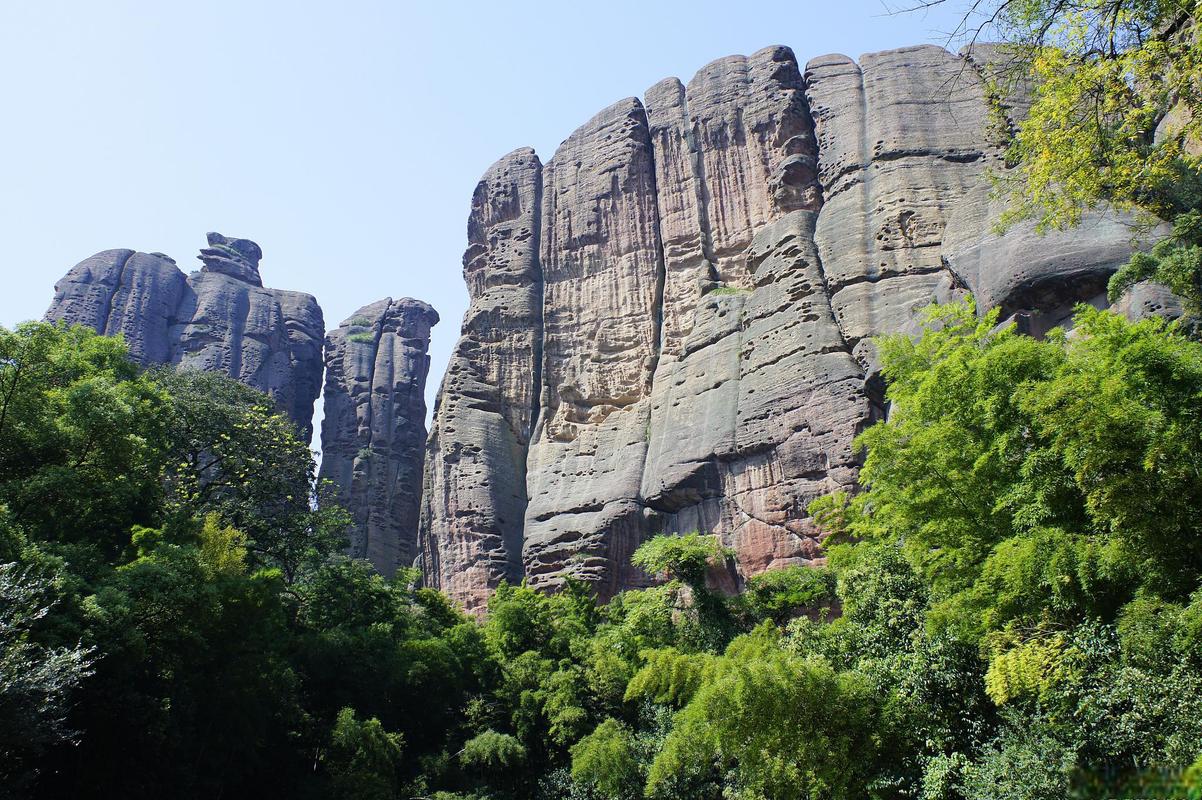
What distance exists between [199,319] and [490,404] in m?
19.3

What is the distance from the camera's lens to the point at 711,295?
29766 millimetres

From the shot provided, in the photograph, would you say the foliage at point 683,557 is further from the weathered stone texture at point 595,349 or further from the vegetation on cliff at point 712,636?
the weathered stone texture at point 595,349

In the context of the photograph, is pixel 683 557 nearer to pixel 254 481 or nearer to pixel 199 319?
pixel 254 481

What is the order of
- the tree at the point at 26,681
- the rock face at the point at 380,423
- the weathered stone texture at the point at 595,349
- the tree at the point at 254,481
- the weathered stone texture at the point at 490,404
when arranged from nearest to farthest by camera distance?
the tree at the point at 26,681 → the tree at the point at 254,481 → the weathered stone texture at the point at 595,349 → the weathered stone texture at the point at 490,404 → the rock face at the point at 380,423

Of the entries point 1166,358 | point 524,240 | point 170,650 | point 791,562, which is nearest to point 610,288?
point 524,240

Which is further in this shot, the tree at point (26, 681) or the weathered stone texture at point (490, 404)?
the weathered stone texture at point (490, 404)

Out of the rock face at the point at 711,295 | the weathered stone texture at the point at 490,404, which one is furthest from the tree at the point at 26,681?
the weathered stone texture at the point at 490,404

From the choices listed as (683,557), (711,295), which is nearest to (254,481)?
(683,557)

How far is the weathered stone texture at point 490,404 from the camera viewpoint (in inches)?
1185

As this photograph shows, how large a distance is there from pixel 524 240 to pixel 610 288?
4.70 metres

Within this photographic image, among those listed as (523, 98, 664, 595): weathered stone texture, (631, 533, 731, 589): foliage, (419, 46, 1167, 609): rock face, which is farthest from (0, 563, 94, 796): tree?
(523, 98, 664, 595): weathered stone texture

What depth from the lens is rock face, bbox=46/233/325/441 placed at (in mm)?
41875

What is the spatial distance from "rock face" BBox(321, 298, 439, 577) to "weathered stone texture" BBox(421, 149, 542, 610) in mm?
7113

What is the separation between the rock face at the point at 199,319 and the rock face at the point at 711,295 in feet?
44.0
